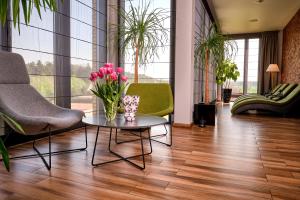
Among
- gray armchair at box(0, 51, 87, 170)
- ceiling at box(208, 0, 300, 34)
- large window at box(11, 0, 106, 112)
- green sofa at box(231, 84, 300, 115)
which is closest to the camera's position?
gray armchair at box(0, 51, 87, 170)

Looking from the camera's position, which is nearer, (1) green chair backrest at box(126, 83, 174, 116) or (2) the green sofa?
(1) green chair backrest at box(126, 83, 174, 116)

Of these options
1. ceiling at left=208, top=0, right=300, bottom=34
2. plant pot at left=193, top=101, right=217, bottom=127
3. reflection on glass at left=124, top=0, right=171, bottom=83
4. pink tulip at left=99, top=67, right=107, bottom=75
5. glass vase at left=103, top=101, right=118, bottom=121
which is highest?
ceiling at left=208, top=0, right=300, bottom=34

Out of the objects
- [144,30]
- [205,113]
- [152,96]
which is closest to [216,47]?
[205,113]

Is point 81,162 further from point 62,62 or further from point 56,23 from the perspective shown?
point 56,23

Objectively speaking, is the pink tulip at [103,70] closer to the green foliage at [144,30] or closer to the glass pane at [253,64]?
the green foliage at [144,30]

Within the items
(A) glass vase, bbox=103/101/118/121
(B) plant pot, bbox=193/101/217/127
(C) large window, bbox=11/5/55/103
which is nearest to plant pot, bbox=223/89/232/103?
(B) plant pot, bbox=193/101/217/127

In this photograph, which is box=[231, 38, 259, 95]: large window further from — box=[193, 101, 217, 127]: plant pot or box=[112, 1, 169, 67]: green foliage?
box=[112, 1, 169, 67]: green foliage

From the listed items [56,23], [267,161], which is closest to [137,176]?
[267,161]

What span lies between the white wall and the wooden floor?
0.99 m

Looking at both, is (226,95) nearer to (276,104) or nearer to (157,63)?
(276,104)

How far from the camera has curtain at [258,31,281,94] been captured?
30.3ft

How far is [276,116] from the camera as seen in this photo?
5.51 metres

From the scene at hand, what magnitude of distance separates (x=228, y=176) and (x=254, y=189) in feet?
0.85

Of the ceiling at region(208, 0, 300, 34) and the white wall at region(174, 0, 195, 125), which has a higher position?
the ceiling at region(208, 0, 300, 34)
